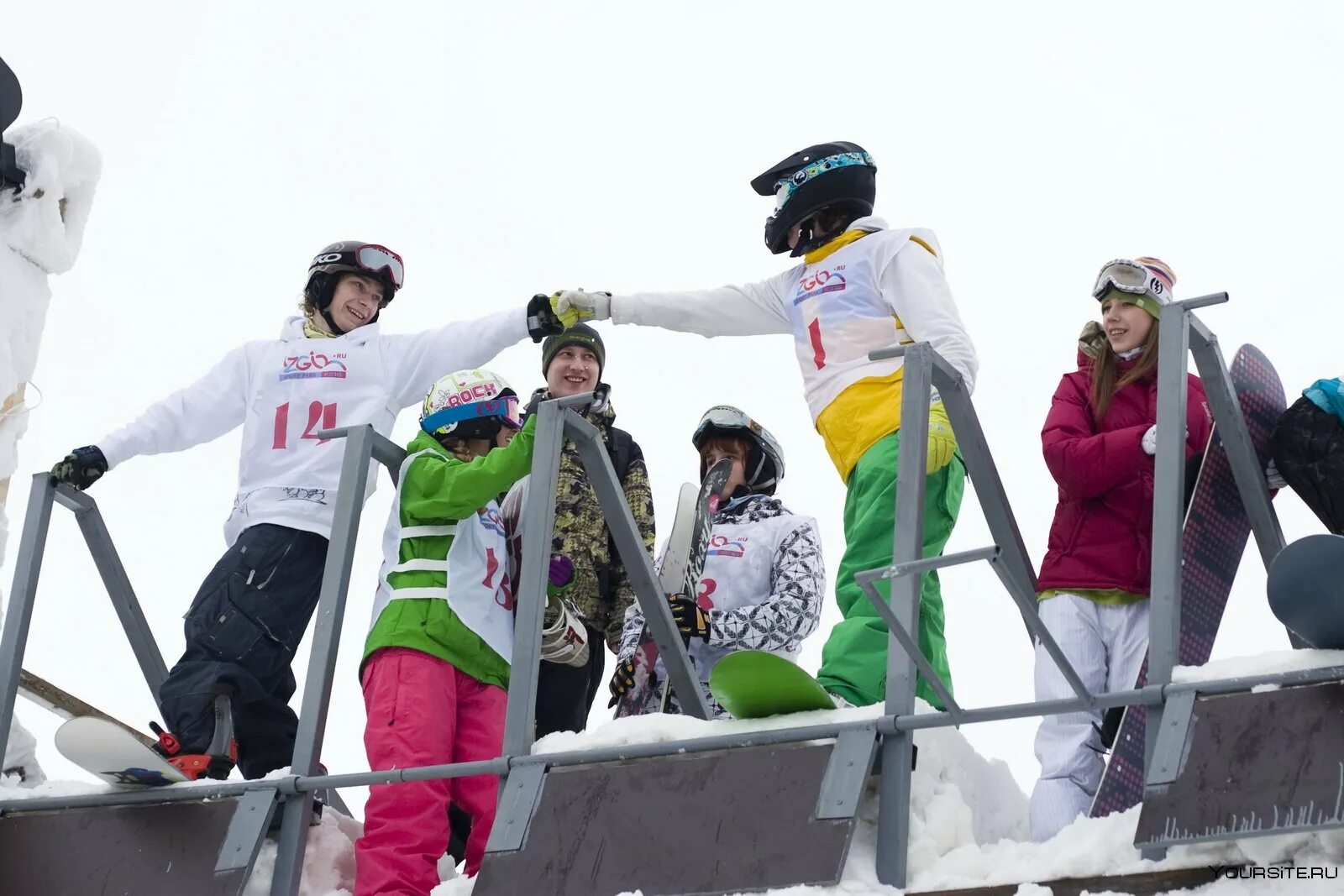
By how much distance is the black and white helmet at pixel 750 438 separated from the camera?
625 centimetres

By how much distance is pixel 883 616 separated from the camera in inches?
148

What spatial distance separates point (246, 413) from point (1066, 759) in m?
3.09

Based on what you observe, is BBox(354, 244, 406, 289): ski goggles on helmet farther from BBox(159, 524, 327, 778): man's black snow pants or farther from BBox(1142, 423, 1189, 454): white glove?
BBox(1142, 423, 1189, 454): white glove

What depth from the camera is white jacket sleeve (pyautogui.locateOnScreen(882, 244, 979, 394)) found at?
5.36 meters

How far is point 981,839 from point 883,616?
94 cm

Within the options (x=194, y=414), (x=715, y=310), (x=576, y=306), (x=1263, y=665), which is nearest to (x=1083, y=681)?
(x=1263, y=665)

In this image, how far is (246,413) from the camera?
6188 mm

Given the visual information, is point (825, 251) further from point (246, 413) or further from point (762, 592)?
point (246, 413)

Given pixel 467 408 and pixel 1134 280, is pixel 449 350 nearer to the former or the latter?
pixel 467 408

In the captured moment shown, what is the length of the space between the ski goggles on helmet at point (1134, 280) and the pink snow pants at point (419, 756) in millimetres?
2212

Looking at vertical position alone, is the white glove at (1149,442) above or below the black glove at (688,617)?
above

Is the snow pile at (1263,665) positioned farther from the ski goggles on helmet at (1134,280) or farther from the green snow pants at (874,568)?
the ski goggles on helmet at (1134,280)

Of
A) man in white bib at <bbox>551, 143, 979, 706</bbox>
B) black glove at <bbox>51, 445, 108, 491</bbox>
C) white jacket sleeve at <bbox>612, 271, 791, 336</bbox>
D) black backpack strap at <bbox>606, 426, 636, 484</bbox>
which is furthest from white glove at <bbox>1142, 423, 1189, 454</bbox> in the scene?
black glove at <bbox>51, 445, 108, 491</bbox>

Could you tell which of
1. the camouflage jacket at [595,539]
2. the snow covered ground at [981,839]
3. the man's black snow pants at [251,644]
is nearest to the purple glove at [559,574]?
the camouflage jacket at [595,539]
